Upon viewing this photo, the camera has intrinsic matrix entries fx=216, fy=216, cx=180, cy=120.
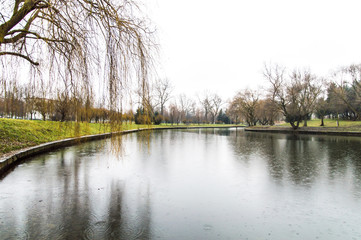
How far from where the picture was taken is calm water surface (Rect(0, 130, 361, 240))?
10.7 ft

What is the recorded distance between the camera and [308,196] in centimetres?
477

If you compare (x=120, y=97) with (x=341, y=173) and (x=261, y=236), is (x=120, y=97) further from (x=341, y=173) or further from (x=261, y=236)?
(x=341, y=173)

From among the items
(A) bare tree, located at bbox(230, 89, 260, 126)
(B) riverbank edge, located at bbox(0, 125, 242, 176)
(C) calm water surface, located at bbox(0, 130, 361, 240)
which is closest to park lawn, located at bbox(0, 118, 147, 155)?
(B) riverbank edge, located at bbox(0, 125, 242, 176)

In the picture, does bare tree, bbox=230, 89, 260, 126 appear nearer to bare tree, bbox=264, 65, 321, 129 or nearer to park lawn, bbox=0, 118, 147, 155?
bare tree, bbox=264, 65, 321, 129

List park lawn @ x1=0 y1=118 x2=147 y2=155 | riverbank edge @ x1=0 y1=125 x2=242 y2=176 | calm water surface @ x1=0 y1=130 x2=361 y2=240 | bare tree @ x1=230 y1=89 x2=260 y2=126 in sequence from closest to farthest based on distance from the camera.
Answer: calm water surface @ x1=0 y1=130 x2=361 y2=240 < riverbank edge @ x1=0 y1=125 x2=242 y2=176 < park lawn @ x1=0 y1=118 x2=147 y2=155 < bare tree @ x1=230 y1=89 x2=260 y2=126

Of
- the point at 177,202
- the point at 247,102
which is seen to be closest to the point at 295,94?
the point at 247,102

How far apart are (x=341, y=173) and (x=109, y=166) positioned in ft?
24.9

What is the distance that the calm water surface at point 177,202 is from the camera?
3.26 m

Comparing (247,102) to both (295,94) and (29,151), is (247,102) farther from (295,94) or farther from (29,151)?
(29,151)

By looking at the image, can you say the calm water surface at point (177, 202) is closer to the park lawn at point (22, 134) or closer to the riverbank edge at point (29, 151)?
the riverbank edge at point (29, 151)

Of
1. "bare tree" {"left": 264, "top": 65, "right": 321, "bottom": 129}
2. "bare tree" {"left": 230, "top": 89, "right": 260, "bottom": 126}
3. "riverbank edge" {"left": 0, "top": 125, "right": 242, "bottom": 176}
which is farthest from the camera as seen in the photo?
"bare tree" {"left": 230, "top": 89, "right": 260, "bottom": 126}

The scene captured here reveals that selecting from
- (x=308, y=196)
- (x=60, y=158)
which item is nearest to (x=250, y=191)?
(x=308, y=196)

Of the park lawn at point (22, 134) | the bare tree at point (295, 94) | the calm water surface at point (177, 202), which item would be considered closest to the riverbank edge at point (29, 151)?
the calm water surface at point (177, 202)

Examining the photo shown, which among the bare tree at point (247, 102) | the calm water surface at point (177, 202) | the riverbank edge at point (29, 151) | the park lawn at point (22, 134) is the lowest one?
the calm water surface at point (177, 202)
